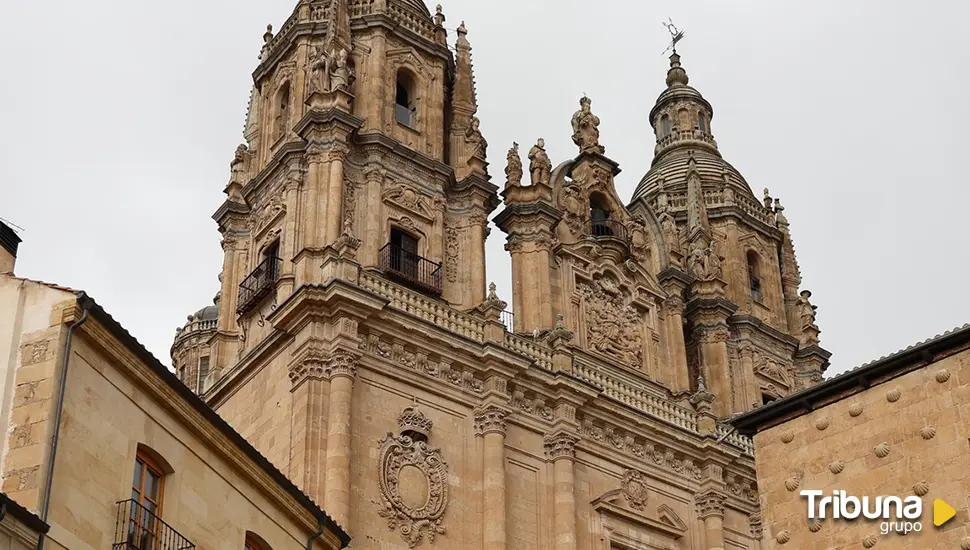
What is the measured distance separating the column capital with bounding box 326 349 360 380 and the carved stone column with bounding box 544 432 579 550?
20.1ft

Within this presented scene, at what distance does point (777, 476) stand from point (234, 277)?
72.0 feet

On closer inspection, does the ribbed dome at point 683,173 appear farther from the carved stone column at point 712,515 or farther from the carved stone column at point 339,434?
the carved stone column at point 339,434

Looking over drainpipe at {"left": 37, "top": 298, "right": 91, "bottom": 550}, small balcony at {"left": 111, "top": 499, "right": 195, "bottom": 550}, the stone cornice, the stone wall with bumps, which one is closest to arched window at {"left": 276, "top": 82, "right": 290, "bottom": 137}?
the stone cornice

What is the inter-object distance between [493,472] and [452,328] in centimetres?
400

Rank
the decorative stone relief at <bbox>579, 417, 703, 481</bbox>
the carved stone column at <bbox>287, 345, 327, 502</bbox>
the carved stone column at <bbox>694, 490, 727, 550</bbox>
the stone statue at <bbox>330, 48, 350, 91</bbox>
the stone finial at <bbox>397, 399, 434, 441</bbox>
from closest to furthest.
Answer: the carved stone column at <bbox>287, 345, 327, 502</bbox>
the stone finial at <bbox>397, 399, 434, 441</bbox>
the decorative stone relief at <bbox>579, 417, 703, 481</bbox>
the carved stone column at <bbox>694, 490, 727, 550</bbox>
the stone statue at <bbox>330, 48, 350, 91</bbox>

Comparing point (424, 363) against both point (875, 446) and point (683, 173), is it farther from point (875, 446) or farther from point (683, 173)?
point (683, 173)

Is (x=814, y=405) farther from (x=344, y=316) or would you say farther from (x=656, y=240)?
(x=656, y=240)

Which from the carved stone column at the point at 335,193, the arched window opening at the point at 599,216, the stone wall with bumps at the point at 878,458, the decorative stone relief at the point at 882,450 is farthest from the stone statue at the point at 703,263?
the decorative stone relief at the point at 882,450

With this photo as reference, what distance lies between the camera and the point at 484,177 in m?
43.2

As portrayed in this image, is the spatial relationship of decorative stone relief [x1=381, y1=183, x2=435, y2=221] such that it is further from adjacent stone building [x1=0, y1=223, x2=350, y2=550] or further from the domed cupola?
adjacent stone building [x1=0, y1=223, x2=350, y2=550]

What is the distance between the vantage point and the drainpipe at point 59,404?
17.8m

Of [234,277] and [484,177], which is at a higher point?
[484,177]

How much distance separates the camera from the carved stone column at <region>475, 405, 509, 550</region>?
36078 millimetres

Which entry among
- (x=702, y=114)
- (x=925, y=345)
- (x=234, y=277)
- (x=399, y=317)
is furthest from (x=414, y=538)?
(x=702, y=114)
